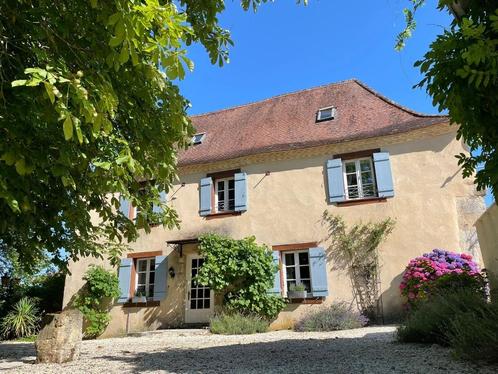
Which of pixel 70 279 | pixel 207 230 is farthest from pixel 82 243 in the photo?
pixel 70 279

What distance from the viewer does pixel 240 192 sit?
11.4 m

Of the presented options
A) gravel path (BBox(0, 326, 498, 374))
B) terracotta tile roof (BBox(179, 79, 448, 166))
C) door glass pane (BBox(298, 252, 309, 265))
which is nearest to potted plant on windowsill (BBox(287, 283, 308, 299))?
door glass pane (BBox(298, 252, 309, 265))

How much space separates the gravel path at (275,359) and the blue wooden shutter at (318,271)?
334cm

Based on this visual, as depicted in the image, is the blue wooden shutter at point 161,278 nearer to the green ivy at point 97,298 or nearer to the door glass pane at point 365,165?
the green ivy at point 97,298

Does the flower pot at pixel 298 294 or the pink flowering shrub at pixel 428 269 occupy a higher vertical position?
the pink flowering shrub at pixel 428 269

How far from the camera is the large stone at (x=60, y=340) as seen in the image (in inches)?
215

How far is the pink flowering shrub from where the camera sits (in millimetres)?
Result: 8375

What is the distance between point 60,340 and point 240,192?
6.58 m

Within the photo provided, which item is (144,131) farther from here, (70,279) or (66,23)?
(70,279)

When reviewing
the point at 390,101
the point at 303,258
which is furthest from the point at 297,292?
the point at 390,101

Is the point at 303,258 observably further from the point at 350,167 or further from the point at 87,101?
the point at 87,101

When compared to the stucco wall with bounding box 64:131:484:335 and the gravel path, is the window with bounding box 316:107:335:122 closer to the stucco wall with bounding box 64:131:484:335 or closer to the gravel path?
the stucco wall with bounding box 64:131:484:335

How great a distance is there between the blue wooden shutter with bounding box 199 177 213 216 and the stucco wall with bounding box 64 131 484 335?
204 millimetres

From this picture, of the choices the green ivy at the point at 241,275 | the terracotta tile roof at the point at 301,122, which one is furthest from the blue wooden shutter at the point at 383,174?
the green ivy at the point at 241,275
